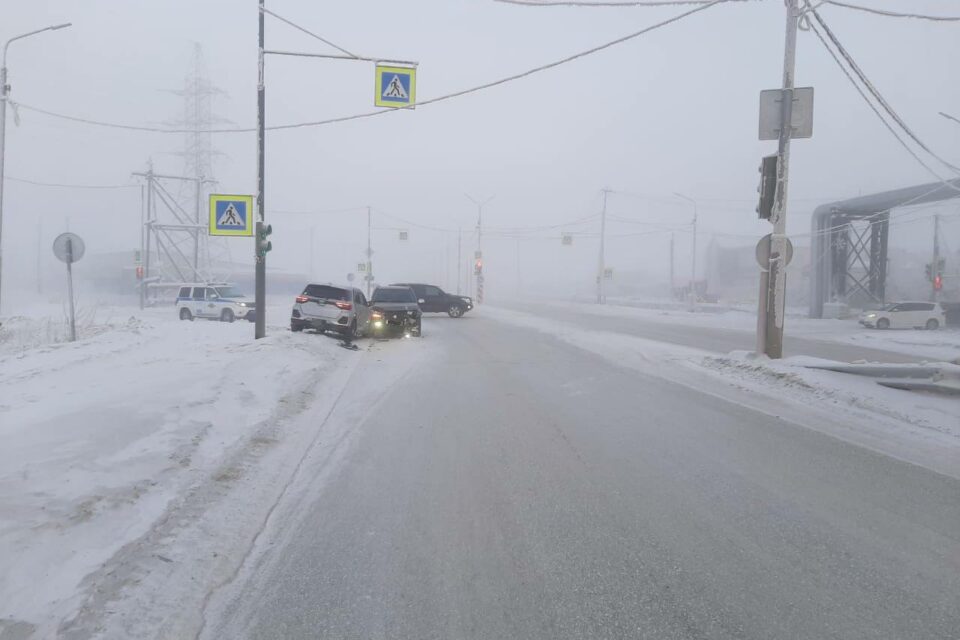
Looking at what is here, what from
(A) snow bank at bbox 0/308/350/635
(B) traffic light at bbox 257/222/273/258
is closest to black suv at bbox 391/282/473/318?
(B) traffic light at bbox 257/222/273/258

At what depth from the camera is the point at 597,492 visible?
5.88 metres

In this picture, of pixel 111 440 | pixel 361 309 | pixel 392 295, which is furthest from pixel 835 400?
pixel 392 295

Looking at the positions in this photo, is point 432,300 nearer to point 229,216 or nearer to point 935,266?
point 229,216

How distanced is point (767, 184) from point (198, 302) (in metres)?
26.1

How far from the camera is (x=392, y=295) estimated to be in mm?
25203

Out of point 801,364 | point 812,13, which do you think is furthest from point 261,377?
point 812,13

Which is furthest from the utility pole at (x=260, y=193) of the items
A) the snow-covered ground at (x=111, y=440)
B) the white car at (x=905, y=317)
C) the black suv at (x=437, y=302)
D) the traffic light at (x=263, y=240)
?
the white car at (x=905, y=317)

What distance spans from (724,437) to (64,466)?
22.0 ft

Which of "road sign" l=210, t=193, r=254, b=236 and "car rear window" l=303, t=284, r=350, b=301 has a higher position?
"road sign" l=210, t=193, r=254, b=236

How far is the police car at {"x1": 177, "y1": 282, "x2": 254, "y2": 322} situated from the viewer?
32.1 meters

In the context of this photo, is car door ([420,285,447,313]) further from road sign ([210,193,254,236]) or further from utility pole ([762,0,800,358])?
utility pole ([762,0,800,358])

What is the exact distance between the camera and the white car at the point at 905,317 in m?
35.5

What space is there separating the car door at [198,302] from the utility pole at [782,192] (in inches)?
1014

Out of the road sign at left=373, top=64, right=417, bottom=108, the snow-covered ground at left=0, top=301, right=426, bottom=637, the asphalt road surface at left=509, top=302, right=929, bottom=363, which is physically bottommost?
the asphalt road surface at left=509, top=302, right=929, bottom=363
